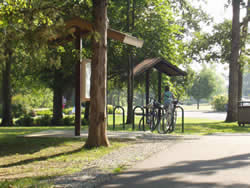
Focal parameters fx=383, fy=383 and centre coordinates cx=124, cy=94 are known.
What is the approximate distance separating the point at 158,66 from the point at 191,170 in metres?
12.6

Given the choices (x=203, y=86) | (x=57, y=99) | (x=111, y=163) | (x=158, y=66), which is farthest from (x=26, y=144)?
(x=203, y=86)

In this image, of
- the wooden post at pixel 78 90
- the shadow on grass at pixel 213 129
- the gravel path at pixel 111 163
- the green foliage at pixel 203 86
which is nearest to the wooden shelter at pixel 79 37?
the wooden post at pixel 78 90

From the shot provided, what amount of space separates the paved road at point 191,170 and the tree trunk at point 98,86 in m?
1.82

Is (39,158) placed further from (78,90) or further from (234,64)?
(234,64)

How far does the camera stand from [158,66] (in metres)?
18.7

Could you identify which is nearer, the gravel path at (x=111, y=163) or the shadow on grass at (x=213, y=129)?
the gravel path at (x=111, y=163)

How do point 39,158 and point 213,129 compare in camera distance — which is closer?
point 39,158

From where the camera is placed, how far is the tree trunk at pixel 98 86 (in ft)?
31.2

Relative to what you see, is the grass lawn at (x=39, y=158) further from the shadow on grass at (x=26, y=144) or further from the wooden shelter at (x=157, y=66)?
the wooden shelter at (x=157, y=66)

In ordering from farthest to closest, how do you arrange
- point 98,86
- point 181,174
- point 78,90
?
point 78,90, point 98,86, point 181,174

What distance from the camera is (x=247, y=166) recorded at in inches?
266

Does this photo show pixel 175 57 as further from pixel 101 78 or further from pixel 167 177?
pixel 167 177

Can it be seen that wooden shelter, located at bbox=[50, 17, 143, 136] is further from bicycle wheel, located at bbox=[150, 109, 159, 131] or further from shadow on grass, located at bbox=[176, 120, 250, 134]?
shadow on grass, located at bbox=[176, 120, 250, 134]

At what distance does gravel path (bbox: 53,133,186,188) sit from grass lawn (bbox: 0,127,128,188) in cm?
27
